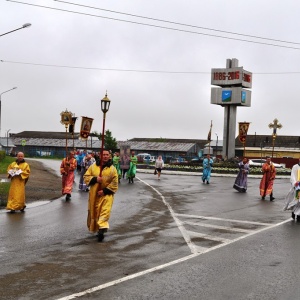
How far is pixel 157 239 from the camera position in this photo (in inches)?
381

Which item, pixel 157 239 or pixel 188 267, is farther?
pixel 157 239

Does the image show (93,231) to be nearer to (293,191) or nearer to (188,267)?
(188,267)

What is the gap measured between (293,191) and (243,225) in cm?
222

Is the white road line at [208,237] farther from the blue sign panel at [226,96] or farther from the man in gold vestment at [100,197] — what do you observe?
the blue sign panel at [226,96]

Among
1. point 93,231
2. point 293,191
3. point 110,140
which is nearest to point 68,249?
point 93,231

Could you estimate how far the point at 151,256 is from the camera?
8047 millimetres

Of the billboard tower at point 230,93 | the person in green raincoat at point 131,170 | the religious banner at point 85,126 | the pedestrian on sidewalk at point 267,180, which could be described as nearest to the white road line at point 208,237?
the pedestrian on sidewalk at point 267,180

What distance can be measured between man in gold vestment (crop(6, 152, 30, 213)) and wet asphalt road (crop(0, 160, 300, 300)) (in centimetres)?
35

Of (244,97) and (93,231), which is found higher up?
(244,97)

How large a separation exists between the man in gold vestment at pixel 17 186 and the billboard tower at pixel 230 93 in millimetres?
43245

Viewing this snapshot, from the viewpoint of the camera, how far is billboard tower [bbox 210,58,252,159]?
56062 millimetres

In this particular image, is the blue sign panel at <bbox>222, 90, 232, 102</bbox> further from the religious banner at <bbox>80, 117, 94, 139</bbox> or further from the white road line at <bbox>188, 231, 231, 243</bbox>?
the white road line at <bbox>188, 231, 231, 243</bbox>

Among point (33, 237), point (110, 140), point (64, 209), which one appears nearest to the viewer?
point (33, 237)

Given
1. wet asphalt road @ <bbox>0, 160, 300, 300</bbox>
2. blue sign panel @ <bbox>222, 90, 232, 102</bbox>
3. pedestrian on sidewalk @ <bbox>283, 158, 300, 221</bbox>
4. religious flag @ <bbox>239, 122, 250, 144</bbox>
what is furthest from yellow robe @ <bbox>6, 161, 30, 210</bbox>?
blue sign panel @ <bbox>222, 90, 232, 102</bbox>
